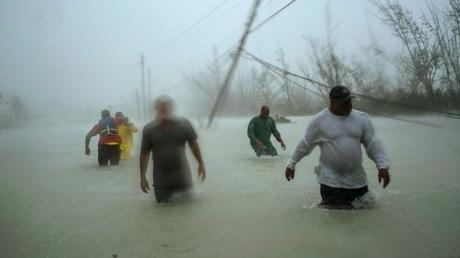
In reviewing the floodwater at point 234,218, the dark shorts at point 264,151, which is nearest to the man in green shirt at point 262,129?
the dark shorts at point 264,151

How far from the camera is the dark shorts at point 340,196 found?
5.61 metres

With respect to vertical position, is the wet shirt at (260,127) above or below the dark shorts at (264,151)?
above

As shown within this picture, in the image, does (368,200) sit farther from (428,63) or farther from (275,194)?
(428,63)

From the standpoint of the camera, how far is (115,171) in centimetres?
1107

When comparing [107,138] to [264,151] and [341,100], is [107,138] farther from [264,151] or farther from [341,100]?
[341,100]

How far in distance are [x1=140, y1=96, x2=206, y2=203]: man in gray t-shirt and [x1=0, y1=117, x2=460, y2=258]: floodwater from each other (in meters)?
0.31

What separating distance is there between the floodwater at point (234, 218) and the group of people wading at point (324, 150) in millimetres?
258

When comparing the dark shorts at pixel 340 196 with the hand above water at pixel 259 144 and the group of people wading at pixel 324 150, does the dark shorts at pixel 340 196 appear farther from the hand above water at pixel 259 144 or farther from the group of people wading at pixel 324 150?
the hand above water at pixel 259 144

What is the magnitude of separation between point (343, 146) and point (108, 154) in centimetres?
822

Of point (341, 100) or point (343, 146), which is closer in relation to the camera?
point (341, 100)

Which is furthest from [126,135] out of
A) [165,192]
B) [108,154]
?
[165,192]

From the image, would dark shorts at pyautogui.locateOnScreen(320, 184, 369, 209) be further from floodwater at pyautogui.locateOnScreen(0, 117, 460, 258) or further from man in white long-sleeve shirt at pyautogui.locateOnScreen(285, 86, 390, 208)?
floodwater at pyautogui.locateOnScreen(0, 117, 460, 258)

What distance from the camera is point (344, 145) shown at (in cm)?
540

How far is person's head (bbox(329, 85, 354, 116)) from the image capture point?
208 inches
